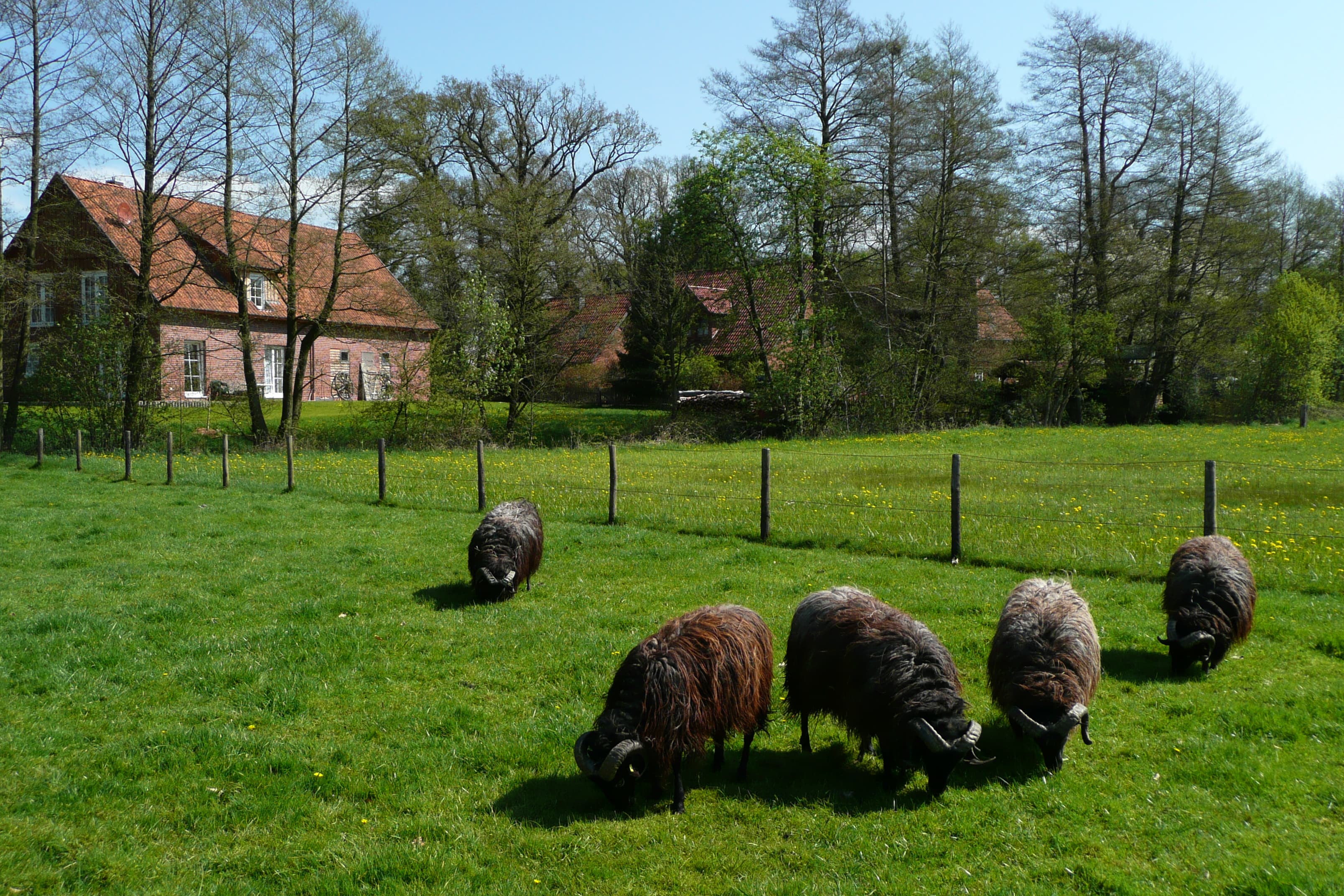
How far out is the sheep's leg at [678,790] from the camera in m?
5.67

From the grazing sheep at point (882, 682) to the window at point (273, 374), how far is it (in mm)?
39067

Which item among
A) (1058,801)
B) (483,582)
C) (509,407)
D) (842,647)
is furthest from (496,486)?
(509,407)

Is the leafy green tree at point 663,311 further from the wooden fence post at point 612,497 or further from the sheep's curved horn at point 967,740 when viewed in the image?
the sheep's curved horn at point 967,740

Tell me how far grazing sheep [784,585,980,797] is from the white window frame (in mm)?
35971

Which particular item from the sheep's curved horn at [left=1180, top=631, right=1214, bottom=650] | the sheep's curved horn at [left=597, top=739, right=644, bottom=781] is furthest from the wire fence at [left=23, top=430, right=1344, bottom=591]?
the sheep's curved horn at [left=597, top=739, right=644, bottom=781]

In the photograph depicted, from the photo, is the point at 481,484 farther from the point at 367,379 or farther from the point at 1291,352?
the point at 1291,352

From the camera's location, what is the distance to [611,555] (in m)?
13.0

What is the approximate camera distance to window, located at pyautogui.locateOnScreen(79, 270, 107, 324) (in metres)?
28.4

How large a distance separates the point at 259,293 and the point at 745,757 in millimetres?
38577

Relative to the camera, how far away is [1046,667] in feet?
20.9

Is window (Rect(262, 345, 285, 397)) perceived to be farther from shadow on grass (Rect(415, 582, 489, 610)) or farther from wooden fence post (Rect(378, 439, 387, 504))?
shadow on grass (Rect(415, 582, 489, 610))

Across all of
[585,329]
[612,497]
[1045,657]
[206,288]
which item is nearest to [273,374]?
[206,288]

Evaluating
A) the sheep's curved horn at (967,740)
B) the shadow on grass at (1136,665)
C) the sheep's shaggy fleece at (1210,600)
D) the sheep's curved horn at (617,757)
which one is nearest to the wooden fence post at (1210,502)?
the sheep's shaggy fleece at (1210,600)

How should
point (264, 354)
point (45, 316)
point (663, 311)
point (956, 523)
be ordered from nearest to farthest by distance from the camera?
point (956, 523), point (45, 316), point (264, 354), point (663, 311)
